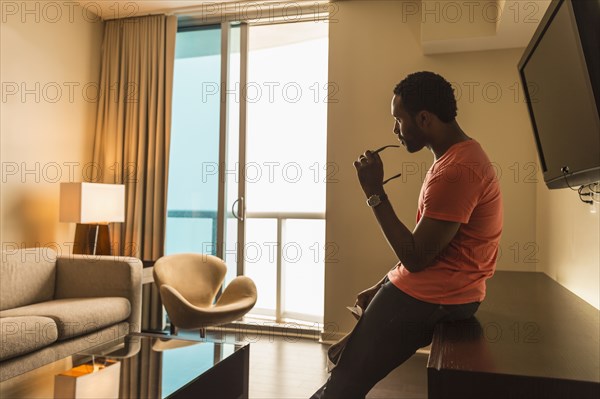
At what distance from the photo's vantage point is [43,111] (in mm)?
4199

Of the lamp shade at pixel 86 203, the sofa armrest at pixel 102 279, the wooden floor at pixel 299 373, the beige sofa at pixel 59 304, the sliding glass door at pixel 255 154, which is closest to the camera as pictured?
the beige sofa at pixel 59 304

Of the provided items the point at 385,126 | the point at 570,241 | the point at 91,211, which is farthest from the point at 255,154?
the point at 570,241

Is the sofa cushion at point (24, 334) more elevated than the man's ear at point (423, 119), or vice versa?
the man's ear at point (423, 119)

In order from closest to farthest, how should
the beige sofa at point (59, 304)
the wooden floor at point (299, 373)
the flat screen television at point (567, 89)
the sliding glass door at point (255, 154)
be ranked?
the flat screen television at point (567, 89) → the beige sofa at point (59, 304) → the wooden floor at point (299, 373) → the sliding glass door at point (255, 154)

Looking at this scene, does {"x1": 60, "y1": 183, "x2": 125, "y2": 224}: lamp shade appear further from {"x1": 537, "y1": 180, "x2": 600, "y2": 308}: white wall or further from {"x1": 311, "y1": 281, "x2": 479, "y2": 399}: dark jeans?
{"x1": 537, "y1": 180, "x2": 600, "y2": 308}: white wall

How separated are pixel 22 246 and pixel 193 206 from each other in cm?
146

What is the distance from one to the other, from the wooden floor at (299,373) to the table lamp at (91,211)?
1.56 metres

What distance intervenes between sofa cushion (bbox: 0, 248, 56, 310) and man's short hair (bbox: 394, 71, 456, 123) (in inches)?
120

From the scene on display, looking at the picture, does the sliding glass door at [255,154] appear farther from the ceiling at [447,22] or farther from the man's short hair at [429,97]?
the man's short hair at [429,97]

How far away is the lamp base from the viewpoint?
4.13m

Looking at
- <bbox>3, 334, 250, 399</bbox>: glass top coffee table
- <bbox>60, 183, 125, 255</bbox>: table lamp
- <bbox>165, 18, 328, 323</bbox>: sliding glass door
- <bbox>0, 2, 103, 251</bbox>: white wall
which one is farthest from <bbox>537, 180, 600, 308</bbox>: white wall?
<bbox>0, 2, 103, 251</bbox>: white wall

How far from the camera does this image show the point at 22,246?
158 inches

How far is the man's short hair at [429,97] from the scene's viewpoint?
1.44 m

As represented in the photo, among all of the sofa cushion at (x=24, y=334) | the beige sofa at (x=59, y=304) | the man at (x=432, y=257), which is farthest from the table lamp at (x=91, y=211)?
the man at (x=432, y=257)
